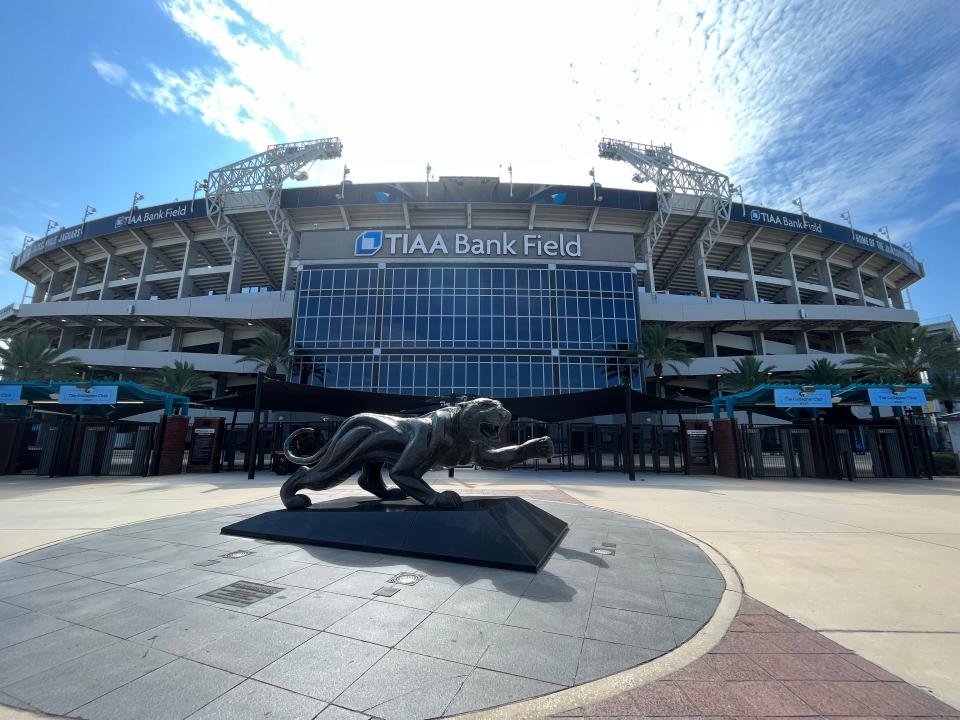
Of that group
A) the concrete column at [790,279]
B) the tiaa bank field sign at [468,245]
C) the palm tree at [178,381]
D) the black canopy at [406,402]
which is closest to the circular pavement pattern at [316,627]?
the black canopy at [406,402]

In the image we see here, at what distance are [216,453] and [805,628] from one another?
2460cm

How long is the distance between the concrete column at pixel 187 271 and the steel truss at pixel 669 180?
159 ft

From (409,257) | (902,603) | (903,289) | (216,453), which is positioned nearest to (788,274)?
(903,289)

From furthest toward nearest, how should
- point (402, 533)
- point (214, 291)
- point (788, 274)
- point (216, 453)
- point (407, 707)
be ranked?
point (214, 291), point (788, 274), point (216, 453), point (402, 533), point (407, 707)

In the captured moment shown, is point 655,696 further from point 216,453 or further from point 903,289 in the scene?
point 903,289

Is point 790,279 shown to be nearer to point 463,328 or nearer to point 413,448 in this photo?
point 463,328

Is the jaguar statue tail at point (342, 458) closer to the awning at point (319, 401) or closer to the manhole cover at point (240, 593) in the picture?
the manhole cover at point (240, 593)

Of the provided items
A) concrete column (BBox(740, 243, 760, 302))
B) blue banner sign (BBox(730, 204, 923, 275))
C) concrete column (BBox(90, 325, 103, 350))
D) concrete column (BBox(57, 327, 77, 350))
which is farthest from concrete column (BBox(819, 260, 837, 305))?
concrete column (BBox(57, 327, 77, 350))

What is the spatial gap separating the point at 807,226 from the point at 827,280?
7.79m

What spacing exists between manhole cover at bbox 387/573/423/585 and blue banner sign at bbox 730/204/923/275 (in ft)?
171

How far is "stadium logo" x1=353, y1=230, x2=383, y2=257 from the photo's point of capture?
40.8 meters

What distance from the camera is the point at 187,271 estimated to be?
153 feet

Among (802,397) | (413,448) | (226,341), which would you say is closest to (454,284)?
(226,341)

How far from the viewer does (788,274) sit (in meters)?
48.4
